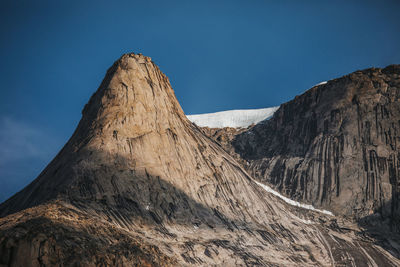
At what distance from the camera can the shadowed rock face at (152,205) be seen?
22.3 meters

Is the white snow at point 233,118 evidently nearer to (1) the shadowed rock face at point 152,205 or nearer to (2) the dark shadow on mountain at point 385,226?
(1) the shadowed rock face at point 152,205

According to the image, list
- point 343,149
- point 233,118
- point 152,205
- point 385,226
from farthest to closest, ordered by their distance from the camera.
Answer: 1. point 233,118
2. point 343,149
3. point 385,226
4. point 152,205

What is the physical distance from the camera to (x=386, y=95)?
5425 centimetres

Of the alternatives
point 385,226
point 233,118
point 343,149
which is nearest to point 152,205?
point 385,226

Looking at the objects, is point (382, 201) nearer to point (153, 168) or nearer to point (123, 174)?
point (153, 168)

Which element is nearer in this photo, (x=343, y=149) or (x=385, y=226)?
(x=385, y=226)

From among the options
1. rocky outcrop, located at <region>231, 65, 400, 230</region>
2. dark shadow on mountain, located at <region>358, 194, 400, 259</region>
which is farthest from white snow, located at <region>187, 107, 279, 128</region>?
dark shadow on mountain, located at <region>358, 194, 400, 259</region>

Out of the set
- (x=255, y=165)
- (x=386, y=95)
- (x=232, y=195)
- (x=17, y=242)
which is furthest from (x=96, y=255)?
(x=386, y=95)

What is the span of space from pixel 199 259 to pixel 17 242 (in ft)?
44.8

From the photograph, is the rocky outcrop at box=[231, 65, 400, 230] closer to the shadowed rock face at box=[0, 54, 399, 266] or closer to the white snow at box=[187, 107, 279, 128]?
the shadowed rock face at box=[0, 54, 399, 266]

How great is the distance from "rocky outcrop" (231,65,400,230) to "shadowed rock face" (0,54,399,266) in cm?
483

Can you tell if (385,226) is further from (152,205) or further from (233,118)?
(233,118)

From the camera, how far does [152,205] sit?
32.4 meters

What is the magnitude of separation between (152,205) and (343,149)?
29466 mm
